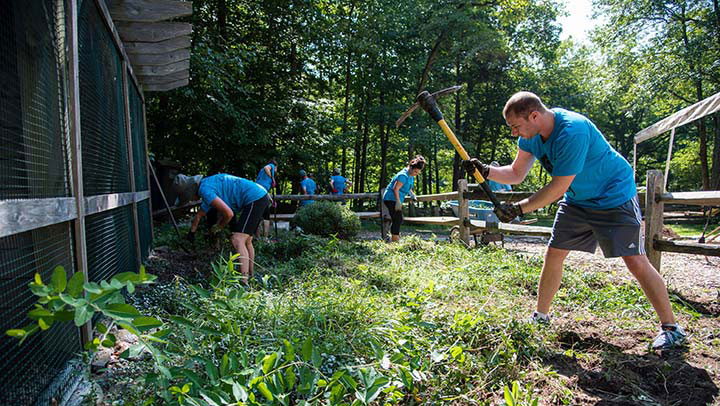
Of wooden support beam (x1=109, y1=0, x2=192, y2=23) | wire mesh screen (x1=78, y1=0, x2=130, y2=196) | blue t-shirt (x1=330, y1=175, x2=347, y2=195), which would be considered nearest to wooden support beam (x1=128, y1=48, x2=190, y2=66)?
wire mesh screen (x1=78, y1=0, x2=130, y2=196)

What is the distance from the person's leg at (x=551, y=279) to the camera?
3199 mm

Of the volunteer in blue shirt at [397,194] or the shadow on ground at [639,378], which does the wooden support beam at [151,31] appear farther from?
the shadow on ground at [639,378]

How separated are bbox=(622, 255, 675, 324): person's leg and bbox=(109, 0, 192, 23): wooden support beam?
4791mm

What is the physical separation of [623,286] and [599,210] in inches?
74.6

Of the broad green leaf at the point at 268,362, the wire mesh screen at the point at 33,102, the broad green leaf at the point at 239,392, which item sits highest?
the wire mesh screen at the point at 33,102

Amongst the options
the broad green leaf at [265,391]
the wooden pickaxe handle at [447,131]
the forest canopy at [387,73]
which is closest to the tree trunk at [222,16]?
the forest canopy at [387,73]

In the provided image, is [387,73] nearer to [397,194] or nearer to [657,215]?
[397,194]

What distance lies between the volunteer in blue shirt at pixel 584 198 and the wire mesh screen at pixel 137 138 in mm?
4735

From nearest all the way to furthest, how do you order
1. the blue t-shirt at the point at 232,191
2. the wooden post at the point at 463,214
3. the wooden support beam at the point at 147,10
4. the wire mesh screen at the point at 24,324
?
the wire mesh screen at the point at 24,324 → the wooden support beam at the point at 147,10 → the blue t-shirt at the point at 232,191 → the wooden post at the point at 463,214

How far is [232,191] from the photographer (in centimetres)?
495

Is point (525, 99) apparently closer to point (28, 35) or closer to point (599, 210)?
point (599, 210)

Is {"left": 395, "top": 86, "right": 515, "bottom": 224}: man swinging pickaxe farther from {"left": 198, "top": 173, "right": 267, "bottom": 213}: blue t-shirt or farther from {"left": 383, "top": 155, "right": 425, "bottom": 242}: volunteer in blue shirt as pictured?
{"left": 383, "top": 155, "right": 425, "bottom": 242}: volunteer in blue shirt

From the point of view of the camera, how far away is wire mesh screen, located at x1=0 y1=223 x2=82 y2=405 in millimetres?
1643

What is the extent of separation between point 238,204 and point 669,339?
4319mm
